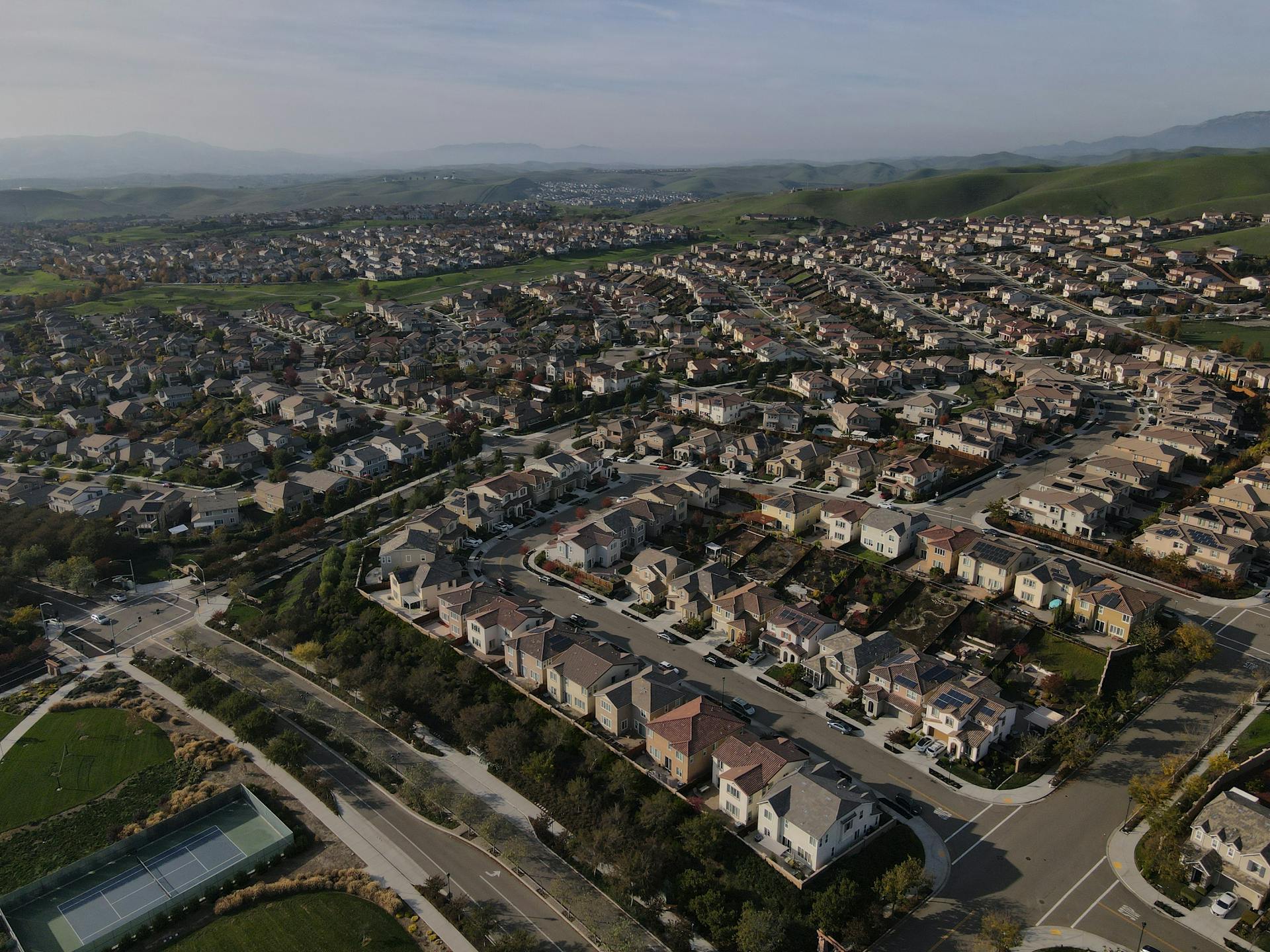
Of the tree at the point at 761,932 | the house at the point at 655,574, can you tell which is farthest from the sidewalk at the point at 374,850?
the house at the point at 655,574

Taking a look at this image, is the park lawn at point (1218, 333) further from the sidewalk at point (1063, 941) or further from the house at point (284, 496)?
the house at point (284, 496)

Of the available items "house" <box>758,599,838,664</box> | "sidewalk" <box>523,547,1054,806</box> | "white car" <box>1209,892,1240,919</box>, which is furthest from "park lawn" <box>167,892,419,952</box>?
"white car" <box>1209,892,1240,919</box>

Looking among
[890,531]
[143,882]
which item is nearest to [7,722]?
[143,882]

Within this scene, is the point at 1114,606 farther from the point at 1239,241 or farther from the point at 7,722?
the point at 1239,241

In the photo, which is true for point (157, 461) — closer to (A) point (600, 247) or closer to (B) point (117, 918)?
(B) point (117, 918)

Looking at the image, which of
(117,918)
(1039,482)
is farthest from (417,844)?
(1039,482)

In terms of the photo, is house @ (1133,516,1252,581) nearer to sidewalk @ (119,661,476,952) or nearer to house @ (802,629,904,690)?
house @ (802,629,904,690)

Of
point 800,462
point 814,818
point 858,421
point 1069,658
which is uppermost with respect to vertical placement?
point 858,421
